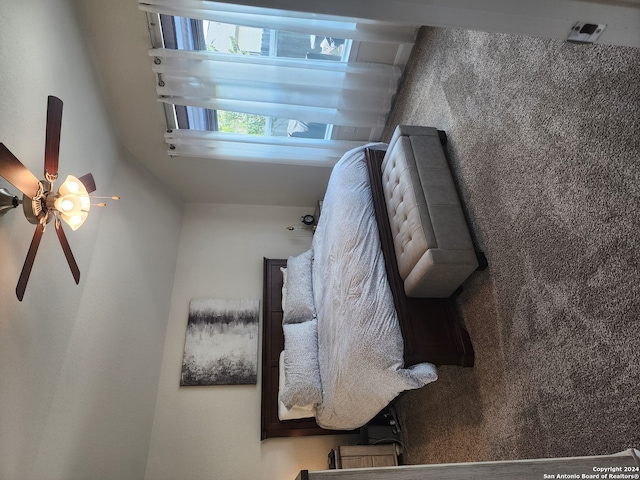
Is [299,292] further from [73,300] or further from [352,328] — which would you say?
[73,300]

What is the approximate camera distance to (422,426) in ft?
8.73

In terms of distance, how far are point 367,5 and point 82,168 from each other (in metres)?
2.40

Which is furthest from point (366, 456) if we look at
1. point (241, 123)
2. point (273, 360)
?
point (241, 123)

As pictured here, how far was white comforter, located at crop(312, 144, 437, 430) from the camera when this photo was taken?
2117 millimetres

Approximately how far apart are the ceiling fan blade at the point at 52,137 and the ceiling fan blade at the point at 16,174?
128 millimetres

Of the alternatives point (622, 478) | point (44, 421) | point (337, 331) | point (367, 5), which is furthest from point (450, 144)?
point (44, 421)

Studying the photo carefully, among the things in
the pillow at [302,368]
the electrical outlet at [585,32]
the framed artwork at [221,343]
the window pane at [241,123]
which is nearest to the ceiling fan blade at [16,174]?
the electrical outlet at [585,32]

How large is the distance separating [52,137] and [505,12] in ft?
6.30

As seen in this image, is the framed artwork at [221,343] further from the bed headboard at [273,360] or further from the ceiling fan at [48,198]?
the ceiling fan at [48,198]

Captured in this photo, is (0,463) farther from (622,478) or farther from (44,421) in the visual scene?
(622,478)

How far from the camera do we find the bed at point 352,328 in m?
2.12

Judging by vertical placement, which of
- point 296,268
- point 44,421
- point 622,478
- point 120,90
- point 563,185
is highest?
point 120,90

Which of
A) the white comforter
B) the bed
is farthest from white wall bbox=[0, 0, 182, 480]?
the white comforter

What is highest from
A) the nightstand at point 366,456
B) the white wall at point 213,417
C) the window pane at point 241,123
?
the window pane at point 241,123
